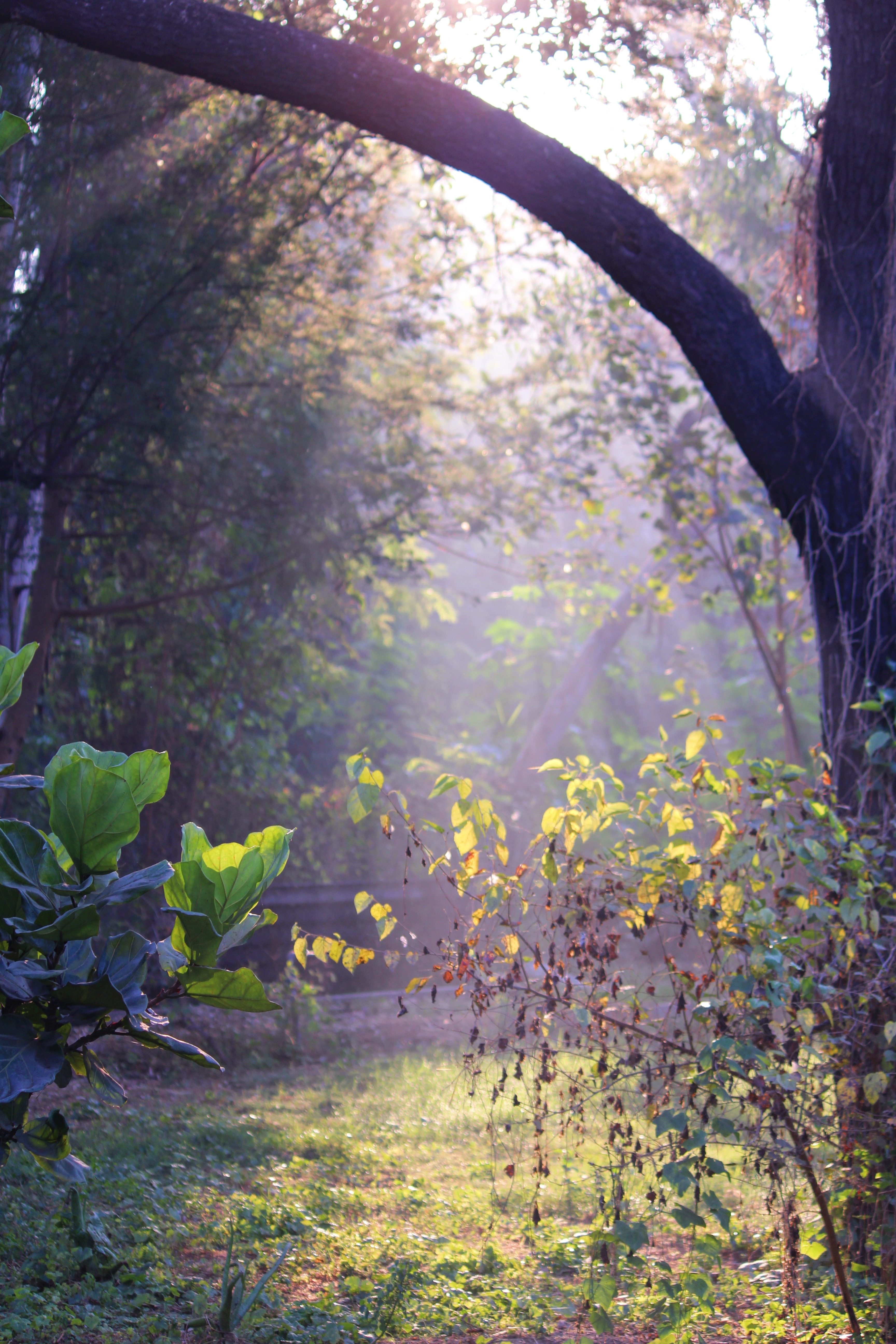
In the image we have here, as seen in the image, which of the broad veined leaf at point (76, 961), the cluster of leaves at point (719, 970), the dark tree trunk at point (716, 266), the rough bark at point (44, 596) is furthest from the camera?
the rough bark at point (44, 596)

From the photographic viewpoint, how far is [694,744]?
2912 mm

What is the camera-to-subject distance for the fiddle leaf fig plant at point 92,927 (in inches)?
64.1

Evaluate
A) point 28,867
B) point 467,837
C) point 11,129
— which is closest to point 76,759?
point 28,867

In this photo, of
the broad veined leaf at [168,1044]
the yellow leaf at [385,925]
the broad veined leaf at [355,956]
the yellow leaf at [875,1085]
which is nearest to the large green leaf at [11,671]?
the broad veined leaf at [168,1044]

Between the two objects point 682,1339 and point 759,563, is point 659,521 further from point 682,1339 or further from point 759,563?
point 682,1339

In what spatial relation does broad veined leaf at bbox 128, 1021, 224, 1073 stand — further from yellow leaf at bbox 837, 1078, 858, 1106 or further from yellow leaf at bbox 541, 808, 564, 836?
yellow leaf at bbox 837, 1078, 858, 1106

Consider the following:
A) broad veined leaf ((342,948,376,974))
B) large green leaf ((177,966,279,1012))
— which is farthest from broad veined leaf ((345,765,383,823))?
large green leaf ((177,966,279,1012))

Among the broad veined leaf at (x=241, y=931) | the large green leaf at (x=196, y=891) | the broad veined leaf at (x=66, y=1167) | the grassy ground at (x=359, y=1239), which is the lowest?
the grassy ground at (x=359, y=1239)

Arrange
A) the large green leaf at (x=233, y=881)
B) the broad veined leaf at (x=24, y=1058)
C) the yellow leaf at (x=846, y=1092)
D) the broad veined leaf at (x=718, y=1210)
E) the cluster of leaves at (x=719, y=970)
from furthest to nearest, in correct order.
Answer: the yellow leaf at (x=846, y=1092) → the cluster of leaves at (x=719, y=970) → the broad veined leaf at (x=718, y=1210) → the large green leaf at (x=233, y=881) → the broad veined leaf at (x=24, y=1058)

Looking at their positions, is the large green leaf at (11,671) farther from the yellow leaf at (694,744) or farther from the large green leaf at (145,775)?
the yellow leaf at (694,744)

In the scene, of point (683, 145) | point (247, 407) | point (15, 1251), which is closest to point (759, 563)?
point (683, 145)

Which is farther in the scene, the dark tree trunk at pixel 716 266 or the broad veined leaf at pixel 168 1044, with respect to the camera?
the dark tree trunk at pixel 716 266

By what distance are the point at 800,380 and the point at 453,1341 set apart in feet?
12.0

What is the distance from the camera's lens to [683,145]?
731 centimetres
